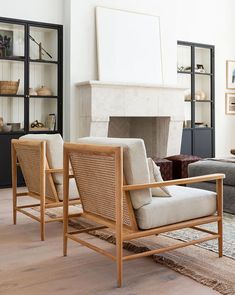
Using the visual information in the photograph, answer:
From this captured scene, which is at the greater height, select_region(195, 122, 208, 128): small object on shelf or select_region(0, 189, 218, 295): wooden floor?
select_region(195, 122, 208, 128): small object on shelf

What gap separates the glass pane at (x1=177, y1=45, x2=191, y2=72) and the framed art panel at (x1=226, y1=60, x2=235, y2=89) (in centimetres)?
96

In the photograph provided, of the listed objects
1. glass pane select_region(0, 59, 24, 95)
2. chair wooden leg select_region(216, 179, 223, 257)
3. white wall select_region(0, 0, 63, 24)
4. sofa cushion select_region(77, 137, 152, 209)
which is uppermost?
white wall select_region(0, 0, 63, 24)

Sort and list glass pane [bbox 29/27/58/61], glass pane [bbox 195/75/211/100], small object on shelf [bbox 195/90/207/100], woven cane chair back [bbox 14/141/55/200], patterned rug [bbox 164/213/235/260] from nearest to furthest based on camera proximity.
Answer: patterned rug [bbox 164/213/235/260]
woven cane chair back [bbox 14/141/55/200]
glass pane [bbox 29/27/58/61]
small object on shelf [bbox 195/90/207/100]
glass pane [bbox 195/75/211/100]

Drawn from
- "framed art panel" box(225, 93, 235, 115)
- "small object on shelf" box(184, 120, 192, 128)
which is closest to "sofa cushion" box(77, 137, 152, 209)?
"small object on shelf" box(184, 120, 192, 128)

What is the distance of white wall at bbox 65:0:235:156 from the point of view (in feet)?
21.7

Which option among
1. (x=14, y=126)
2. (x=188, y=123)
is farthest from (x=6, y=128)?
(x=188, y=123)

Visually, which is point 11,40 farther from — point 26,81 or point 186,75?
point 186,75

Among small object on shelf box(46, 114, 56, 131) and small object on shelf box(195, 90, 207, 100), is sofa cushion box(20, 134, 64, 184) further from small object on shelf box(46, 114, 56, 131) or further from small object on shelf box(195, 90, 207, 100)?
small object on shelf box(195, 90, 207, 100)

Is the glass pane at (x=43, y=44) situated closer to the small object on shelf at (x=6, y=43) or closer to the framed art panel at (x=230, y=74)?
the small object on shelf at (x=6, y=43)

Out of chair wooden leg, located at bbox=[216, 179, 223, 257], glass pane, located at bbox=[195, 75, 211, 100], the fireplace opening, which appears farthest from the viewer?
glass pane, located at bbox=[195, 75, 211, 100]

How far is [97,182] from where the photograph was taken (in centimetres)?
270

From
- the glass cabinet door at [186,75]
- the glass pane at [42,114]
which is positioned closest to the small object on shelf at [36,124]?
the glass pane at [42,114]

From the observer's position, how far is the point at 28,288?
7.98ft

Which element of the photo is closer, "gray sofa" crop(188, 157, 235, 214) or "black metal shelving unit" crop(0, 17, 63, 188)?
"gray sofa" crop(188, 157, 235, 214)
